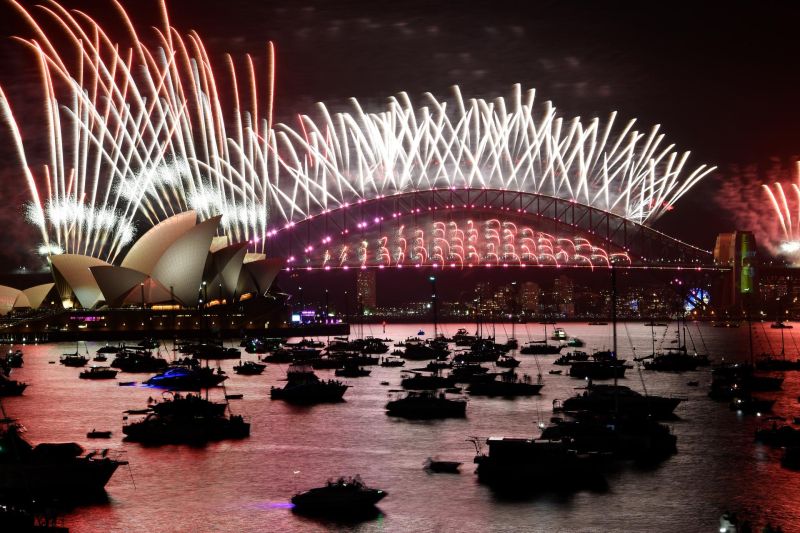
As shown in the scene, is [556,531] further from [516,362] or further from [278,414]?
[516,362]

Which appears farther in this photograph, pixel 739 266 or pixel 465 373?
pixel 739 266

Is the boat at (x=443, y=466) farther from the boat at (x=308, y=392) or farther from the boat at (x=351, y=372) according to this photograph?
the boat at (x=351, y=372)

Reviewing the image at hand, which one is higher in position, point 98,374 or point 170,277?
point 170,277

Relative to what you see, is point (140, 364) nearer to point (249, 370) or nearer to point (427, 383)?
point (249, 370)

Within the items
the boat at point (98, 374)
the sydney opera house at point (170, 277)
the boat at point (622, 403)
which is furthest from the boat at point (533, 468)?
the sydney opera house at point (170, 277)

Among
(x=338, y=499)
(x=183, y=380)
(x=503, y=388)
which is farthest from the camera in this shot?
(x=183, y=380)

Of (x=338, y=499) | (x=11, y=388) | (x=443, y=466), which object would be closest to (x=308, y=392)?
(x=11, y=388)
